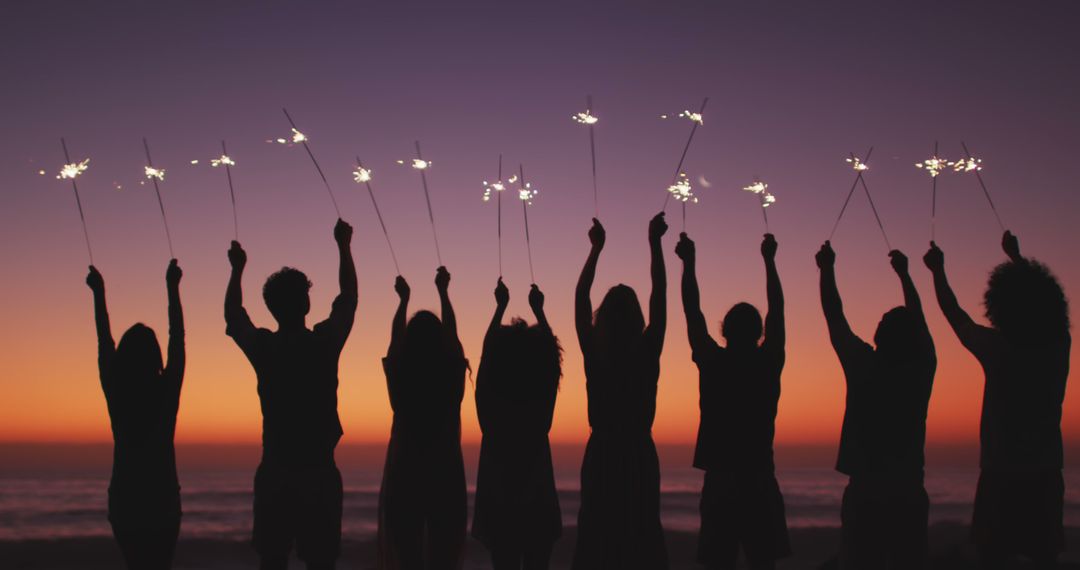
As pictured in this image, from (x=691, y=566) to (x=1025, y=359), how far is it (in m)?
13.7

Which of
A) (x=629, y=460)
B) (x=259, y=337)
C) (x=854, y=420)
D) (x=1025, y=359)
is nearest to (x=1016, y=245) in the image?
(x=1025, y=359)

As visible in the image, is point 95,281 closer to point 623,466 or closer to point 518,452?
point 518,452

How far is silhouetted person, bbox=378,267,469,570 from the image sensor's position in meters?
5.31

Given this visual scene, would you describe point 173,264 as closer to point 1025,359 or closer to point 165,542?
point 165,542

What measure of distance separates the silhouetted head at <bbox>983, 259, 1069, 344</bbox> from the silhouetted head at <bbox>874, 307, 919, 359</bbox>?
0.59m

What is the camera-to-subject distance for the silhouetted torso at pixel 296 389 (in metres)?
4.95

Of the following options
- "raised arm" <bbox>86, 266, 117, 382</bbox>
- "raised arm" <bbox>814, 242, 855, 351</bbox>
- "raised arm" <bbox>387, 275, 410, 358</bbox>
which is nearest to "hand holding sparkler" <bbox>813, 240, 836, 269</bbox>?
Answer: "raised arm" <bbox>814, 242, 855, 351</bbox>

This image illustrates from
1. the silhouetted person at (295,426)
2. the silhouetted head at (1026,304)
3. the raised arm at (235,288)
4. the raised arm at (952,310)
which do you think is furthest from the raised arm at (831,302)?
the raised arm at (235,288)

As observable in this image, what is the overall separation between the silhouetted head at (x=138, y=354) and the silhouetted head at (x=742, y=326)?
137 inches

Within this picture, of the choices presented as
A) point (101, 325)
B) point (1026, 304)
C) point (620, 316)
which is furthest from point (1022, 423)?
point (101, 325)

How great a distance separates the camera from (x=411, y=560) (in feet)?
17.3

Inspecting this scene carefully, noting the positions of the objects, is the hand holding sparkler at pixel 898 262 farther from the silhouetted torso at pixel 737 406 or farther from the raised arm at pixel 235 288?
the raised arm at pixel 235 288

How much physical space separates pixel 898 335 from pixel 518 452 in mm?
2492

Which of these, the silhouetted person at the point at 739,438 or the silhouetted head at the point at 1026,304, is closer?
the silhouetted person at the point at 739,438
